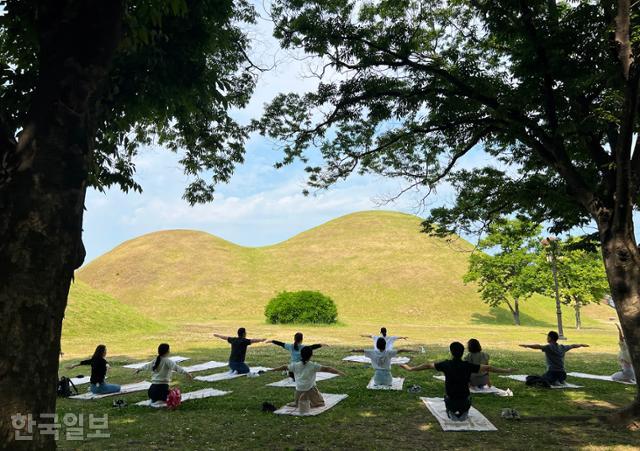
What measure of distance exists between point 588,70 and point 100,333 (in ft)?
99.2

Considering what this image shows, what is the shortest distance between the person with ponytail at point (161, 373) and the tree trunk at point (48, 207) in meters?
5.37

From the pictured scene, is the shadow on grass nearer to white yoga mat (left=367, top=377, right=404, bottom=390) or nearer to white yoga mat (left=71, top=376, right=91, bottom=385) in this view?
white yoga mat (left=367, top=377, right=404, bottom=390)

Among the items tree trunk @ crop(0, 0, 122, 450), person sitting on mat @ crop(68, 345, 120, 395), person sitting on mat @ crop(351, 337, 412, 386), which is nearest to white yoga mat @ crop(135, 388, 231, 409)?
person sitting on mat @ crop(68, 345, 120, 395)

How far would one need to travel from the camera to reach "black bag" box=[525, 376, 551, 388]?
445 inches

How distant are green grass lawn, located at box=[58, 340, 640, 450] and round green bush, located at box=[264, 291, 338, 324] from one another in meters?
26.3

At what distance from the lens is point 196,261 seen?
7625 cm

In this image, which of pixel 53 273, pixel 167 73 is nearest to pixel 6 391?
pixel 53 273

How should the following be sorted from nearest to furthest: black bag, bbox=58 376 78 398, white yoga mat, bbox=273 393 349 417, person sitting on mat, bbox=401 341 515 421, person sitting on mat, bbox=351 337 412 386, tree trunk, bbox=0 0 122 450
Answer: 1. tree trunk, bbox=0 0 122 450
2. person sitting on mat, bbox=401 341 515 421
3. white yoga mat, bbox=273 393 349 417
4. black bag, bbox=58 376 78 398
5. person sitting on mat, bbox=351 337 412 386

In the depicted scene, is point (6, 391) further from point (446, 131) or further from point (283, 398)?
point (446, 131)

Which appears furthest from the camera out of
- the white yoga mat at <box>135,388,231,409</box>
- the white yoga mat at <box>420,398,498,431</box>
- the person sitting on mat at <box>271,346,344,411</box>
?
the white yoga mat at <box>135,388,231,409</box>

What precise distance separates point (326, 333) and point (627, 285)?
23.3m

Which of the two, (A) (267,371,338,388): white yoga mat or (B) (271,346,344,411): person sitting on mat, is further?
(A) (267,371,338,388): white yoga mat

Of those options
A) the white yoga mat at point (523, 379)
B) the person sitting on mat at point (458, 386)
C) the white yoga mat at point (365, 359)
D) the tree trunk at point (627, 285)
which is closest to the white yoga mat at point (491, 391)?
the white yoga mat at point (523, 379)

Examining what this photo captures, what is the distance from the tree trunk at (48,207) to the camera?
396 centimetres
